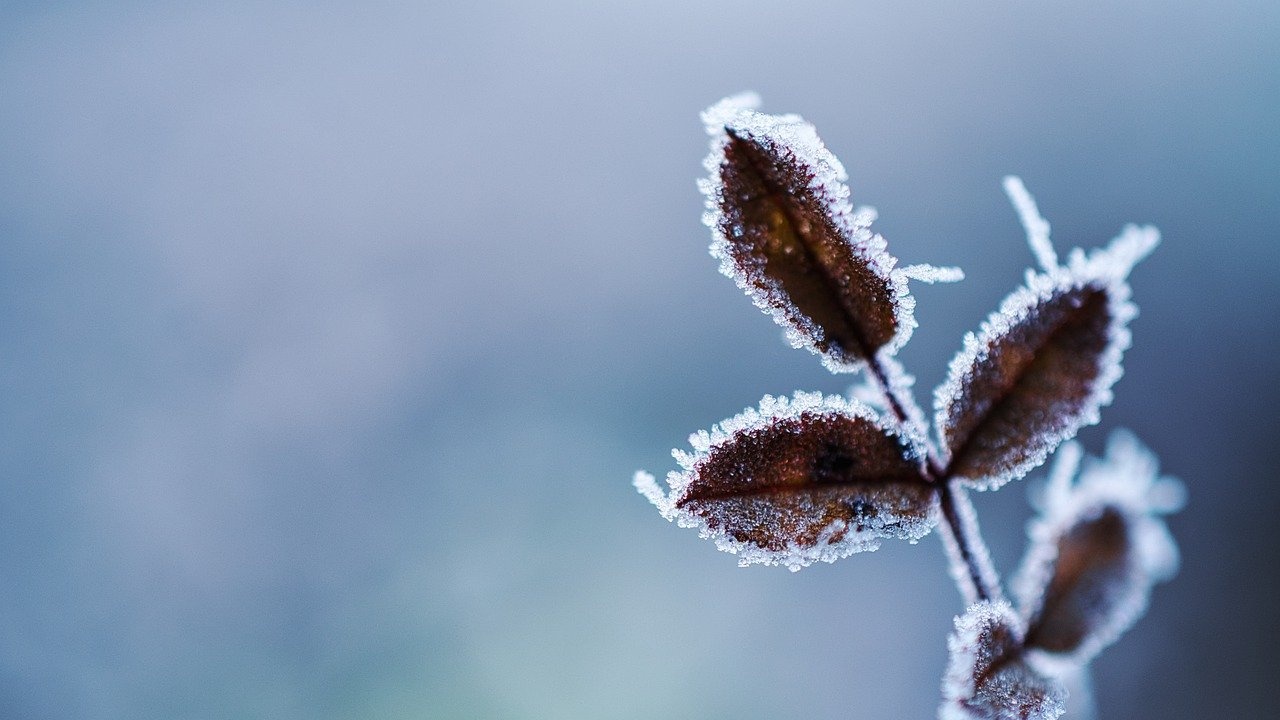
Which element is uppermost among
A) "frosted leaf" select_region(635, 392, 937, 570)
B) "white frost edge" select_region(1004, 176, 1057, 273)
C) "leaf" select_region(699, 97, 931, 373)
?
"leaf" select_region(699, 97, 931, 373)

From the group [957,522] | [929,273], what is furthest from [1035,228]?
[957,522]

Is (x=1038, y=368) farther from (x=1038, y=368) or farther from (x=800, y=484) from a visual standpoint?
(x=800, y=484)

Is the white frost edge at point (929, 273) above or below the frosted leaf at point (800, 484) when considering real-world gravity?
above

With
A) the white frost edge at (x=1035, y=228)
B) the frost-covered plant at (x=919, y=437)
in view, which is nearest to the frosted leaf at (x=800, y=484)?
the frost-covered plant at (x=919, y=437)

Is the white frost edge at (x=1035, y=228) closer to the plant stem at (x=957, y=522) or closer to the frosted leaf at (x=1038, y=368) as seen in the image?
the frosted leaf at (x=1038, y=368)

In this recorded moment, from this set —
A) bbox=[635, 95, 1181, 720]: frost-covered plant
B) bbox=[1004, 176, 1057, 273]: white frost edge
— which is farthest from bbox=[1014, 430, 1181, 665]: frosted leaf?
bbox=[1004, 176, 1057, 273]: white frost edge

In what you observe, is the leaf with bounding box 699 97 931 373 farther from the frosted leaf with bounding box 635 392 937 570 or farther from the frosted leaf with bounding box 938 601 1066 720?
the frosted leaf with bounding box 938 601 1066 720
